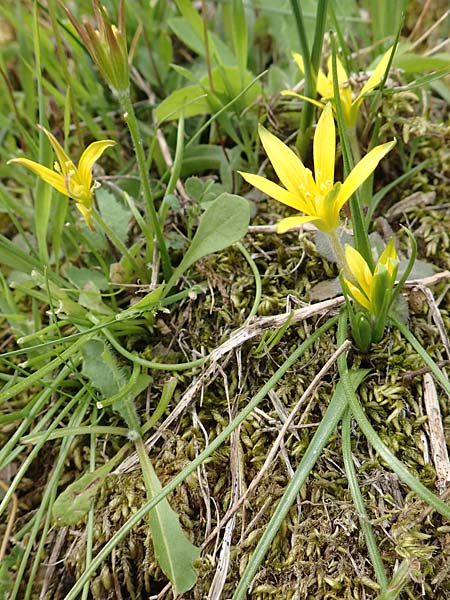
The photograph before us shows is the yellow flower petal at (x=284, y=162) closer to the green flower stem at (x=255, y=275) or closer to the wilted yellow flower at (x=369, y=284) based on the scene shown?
the wilted yellow flower at (x=369, y=284)

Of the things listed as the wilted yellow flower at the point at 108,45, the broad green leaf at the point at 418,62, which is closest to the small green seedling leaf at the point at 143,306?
the wilted yellow flower at the point at 108,45

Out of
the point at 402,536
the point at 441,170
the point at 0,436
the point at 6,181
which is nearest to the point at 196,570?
the point at 402,536

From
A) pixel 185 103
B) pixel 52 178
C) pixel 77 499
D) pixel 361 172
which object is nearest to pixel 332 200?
pixel 361 172

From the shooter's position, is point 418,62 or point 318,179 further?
point 418,62

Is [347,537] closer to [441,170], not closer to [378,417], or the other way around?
[378,417]

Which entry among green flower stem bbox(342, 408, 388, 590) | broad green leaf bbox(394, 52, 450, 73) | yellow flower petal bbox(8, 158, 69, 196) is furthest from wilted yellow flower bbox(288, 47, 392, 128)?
green flower stem bbox(342, 408, 388, 590)

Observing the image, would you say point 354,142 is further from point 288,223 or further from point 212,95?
point 288,223
